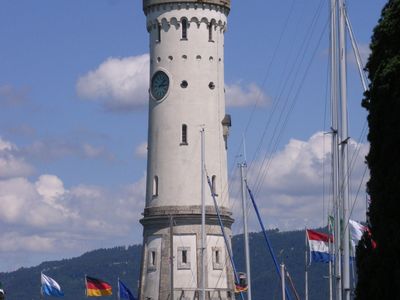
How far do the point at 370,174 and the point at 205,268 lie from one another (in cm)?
3864

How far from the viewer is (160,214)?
8900 cm

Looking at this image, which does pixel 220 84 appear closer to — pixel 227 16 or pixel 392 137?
pixel 227 16

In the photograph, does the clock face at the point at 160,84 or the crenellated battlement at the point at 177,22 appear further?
→ the crenellated battlement at the point at 177,22

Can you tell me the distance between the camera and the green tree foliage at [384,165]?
48.9 m

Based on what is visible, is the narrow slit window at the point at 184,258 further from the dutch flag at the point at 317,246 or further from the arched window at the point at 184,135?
the dutch flag at the point at 317,246

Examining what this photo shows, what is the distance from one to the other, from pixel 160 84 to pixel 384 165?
41.8 m

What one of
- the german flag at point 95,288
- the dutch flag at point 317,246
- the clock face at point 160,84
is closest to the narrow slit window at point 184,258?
the german flag at point 95,288

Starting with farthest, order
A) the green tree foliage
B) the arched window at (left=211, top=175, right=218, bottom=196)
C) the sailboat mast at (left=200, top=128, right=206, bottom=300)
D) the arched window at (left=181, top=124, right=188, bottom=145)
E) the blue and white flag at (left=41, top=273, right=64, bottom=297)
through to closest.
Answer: the arched window at (left=211, top=175, right=218, bottom=196) → the arched window at (left=181, top=124, right=188, bottom=145) → the sailboat mast at (left=200, top=128, right=206, bottom=300) → the blue and white flag at (left=41, top=273, right=64, bottom=297) → the green tree foliage

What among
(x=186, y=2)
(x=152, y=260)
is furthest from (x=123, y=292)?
(x=186, y=2)

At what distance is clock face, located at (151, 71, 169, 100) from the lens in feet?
296

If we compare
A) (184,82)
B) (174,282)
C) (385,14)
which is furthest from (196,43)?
(385,14)

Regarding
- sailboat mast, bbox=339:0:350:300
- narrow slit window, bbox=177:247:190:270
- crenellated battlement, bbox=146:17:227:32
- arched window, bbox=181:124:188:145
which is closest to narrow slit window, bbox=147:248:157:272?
narrow slit window, bbox=177:247:190:270

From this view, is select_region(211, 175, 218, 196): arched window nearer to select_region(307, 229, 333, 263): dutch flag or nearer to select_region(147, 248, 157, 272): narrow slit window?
select_region(147, 248, 157, 272): narrow slit window

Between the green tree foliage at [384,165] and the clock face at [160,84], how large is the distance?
129 ft
